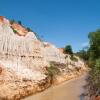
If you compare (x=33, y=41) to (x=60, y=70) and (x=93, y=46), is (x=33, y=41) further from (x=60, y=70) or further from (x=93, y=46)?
(x=93, y=46)

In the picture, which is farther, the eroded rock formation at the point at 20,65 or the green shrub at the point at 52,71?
the green shrub at the point at 52,71

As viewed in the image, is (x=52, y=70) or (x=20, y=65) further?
(x=52, y=70)

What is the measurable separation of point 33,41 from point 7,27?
4.70 m

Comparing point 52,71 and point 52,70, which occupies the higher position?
point 52,70

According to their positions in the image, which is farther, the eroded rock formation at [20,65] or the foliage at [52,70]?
the foliage at [52,70]

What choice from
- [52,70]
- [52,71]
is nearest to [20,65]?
[52,71]

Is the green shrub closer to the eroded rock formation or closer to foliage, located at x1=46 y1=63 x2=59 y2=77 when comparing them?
foliage, located at x1=46 y1=63 x2=59 y2=77

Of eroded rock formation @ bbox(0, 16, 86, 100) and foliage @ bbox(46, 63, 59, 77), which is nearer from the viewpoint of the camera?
eroded rock formation @ bbox(0, 16, 86, 100)

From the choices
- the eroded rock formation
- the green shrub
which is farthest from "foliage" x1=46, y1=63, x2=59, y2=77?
the eroded rock formation

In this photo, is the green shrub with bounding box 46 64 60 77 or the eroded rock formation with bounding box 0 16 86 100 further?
the green shrub with bounding box 46 64 60 77

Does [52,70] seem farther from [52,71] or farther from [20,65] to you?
[20,65]

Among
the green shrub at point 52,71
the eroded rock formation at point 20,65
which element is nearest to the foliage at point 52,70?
the green shrub at point 52,71

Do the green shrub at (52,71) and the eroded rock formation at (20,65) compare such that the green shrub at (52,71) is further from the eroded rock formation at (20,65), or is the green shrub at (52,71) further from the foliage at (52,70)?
the eroded rock formation at (20,65)

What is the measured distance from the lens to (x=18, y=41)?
95.0ft
